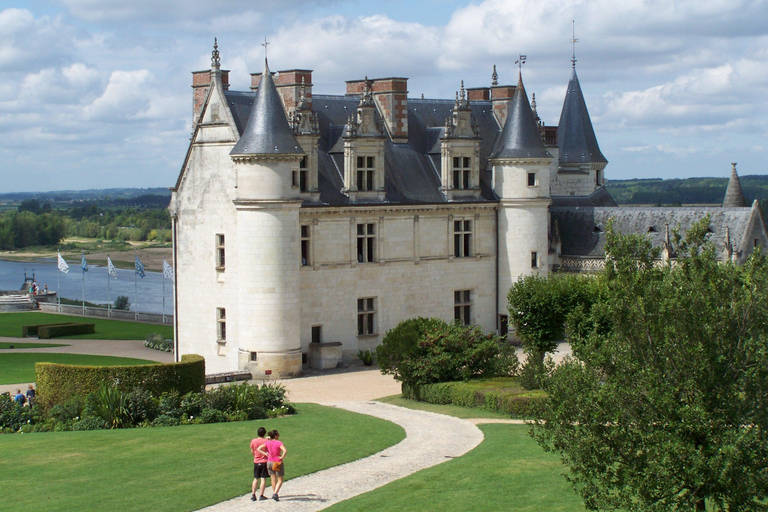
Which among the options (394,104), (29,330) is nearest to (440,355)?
(394,104)

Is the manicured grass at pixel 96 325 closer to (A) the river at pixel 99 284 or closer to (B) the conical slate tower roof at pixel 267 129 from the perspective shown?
(A) the river at pixel 99 284

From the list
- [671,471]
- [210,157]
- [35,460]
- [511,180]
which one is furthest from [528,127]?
[671,471]

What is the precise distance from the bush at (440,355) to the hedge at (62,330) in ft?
71.4

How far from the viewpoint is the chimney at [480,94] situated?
41.3 meters

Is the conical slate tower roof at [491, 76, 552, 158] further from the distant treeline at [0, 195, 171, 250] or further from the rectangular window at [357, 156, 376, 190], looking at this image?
the distant treeline at [0, 195, 171, 250]

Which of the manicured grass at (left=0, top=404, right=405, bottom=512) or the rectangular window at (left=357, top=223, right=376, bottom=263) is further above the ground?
the rectangular window at (left=357, top=223, right=376, bottom=263)

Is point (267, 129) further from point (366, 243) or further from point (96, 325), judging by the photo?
point (96, 325)

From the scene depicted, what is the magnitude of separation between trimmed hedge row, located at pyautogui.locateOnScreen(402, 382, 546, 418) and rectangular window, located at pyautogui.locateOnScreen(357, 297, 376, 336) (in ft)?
23.3

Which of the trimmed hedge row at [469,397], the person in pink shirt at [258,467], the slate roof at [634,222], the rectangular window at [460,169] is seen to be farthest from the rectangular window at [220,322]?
the person in pink shirt at [258,467]

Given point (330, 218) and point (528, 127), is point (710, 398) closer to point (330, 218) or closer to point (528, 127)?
point (330, 218)

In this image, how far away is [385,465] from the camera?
18.6 metres

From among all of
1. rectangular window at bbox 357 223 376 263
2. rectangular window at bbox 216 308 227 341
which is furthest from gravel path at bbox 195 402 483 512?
rectangular window at bbox 357 223 376 263

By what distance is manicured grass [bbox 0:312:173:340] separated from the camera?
1805 inches

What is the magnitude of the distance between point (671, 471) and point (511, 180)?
25588 millimetres
